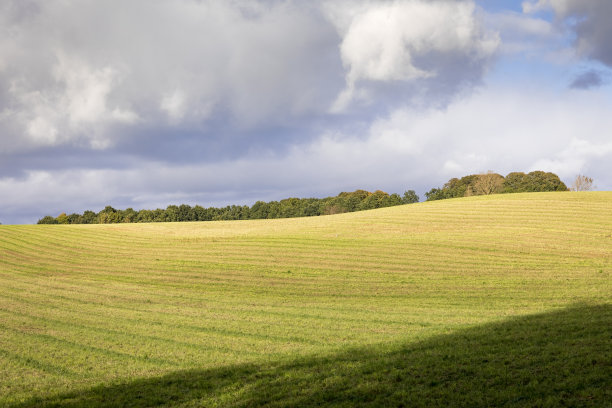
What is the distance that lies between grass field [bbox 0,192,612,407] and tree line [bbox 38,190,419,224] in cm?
5221

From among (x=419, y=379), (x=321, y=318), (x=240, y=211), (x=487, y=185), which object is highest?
(x=487, y=185)

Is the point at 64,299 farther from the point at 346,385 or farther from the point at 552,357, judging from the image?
the point at 552,357

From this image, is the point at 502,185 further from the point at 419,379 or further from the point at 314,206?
the point at 419,379

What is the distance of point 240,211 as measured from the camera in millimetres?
100875

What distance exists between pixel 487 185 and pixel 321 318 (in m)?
92.4

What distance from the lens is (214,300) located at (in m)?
20.9

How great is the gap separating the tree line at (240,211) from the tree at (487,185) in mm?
13019

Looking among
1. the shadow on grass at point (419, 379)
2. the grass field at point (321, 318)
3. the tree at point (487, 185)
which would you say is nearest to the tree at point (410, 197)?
the tree at point (487, 185)

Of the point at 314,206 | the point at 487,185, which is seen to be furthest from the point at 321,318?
the point at 487,185

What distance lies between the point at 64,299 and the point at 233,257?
1207 cm

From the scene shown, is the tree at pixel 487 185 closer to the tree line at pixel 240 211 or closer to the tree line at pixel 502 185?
the tree line at pixel 502 185

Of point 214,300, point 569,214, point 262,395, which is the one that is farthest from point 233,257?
point 569,214

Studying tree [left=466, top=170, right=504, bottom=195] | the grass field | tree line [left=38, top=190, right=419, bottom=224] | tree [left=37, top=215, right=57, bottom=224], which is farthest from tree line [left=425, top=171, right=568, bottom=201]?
tree [left=37, top=215, right=57, bottom=224]

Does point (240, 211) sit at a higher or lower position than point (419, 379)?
higher
